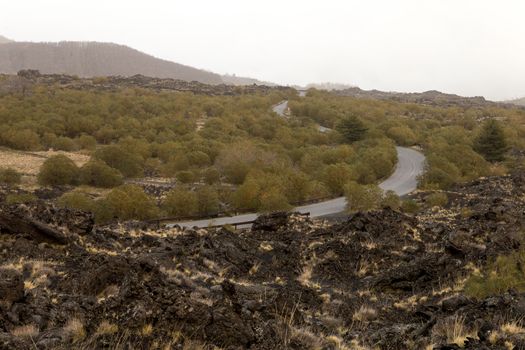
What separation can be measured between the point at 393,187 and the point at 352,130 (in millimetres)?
28926

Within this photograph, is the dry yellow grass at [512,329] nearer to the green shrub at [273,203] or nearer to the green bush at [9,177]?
the green shrub at [273,203]

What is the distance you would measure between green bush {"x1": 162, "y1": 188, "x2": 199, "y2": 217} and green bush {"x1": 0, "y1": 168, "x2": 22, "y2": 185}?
21.7m

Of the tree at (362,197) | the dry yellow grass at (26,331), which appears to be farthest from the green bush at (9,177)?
A: the dry yellow grass at (26,331)

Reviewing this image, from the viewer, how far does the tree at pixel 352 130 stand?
8888 cm

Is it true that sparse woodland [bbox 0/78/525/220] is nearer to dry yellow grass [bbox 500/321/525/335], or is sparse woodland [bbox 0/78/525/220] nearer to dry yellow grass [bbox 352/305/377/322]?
dry yellow grass [bbox 352/305/377/322]

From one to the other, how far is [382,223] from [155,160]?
50.5m

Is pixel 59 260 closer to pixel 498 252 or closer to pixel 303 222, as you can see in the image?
pixel 498 252

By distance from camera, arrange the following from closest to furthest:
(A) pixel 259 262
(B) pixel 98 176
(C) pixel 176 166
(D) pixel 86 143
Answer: (A) pixel 259 262, (B) pixel 98 176, (C) pixel 176 166, (D) pixel 86 143

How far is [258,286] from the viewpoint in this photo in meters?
16.0

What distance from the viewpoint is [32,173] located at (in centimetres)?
5800

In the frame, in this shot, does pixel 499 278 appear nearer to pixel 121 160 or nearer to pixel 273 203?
pixel 273 203

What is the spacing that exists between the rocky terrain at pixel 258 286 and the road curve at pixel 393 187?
33.6 ft

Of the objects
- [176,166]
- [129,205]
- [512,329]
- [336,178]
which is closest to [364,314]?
[512,329]

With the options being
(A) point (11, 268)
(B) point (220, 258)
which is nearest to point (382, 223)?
(B) point (220, 258)
